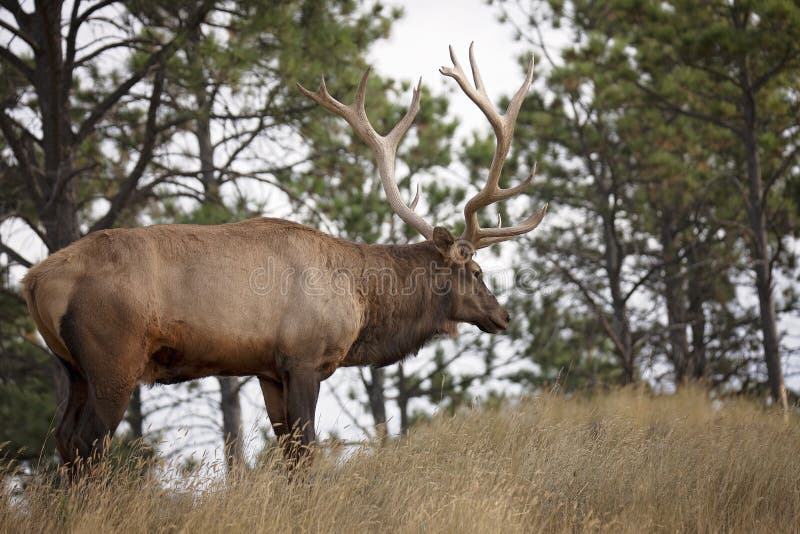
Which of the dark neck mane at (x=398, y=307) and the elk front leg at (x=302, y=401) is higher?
the dark neck mane at (x=398, y=307)

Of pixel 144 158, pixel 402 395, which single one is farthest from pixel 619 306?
pixel 144 158

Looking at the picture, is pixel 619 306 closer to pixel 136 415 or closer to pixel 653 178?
pixel 653 178

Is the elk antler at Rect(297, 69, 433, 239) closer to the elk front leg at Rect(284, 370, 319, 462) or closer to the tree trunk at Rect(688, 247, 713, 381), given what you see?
the elk front leg at Rect(284, 370, 319, 462)

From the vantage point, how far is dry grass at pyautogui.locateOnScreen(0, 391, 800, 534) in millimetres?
4547

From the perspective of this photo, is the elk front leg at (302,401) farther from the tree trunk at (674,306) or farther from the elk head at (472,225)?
the tree trunk at (674,306)

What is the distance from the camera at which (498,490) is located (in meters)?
5.14

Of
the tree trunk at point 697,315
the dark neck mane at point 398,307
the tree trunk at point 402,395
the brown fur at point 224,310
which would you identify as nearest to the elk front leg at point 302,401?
the brown fur at point 224,310

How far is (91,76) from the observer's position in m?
10.5

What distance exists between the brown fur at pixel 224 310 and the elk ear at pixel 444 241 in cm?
2

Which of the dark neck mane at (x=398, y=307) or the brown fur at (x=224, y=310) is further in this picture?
the dark neck mane at (x=398, y=307)

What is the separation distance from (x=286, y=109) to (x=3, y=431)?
6237mm

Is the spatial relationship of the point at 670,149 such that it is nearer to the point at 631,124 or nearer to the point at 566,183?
the point at 631,124

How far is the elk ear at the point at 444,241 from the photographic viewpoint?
23.4ft

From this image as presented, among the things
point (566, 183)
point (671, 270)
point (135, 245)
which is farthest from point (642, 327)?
point (135, 245)
